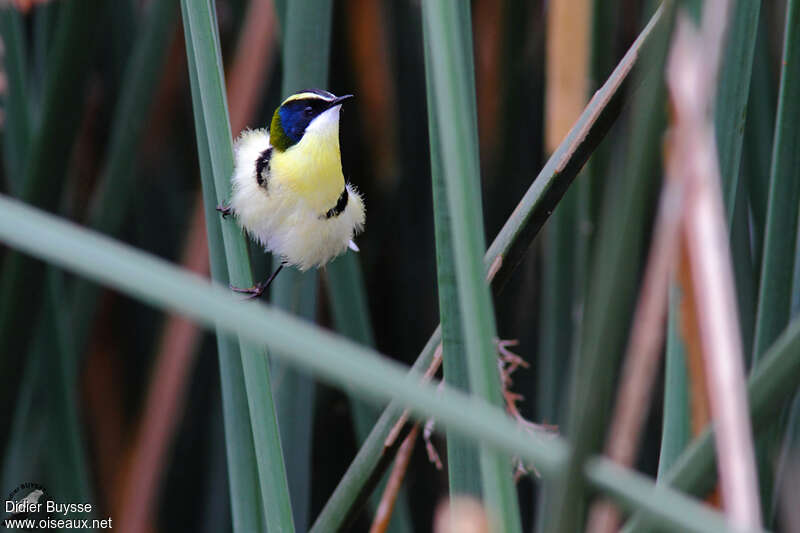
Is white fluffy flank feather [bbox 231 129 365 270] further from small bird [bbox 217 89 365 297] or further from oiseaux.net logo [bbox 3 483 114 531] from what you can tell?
oiseaux.net logo [bbox 3 483 114 531]

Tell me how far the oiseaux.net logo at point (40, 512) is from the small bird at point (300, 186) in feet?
1.70

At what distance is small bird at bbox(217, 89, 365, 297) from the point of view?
3.51 ft

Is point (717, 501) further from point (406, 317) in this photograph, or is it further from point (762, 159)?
point (406, 317)

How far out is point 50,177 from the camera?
121cm

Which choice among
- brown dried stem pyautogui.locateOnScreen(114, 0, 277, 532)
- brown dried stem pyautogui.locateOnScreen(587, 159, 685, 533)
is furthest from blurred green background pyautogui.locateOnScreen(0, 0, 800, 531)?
brown dried stem pyautogui.locateOnScreen(587, 159, 685, 533)

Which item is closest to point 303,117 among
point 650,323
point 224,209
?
point 224,209

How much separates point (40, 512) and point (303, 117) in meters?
0.94

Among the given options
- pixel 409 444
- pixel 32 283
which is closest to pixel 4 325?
pixel 32 283

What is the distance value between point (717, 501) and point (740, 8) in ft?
1.42

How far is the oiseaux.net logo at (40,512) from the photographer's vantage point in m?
1.30

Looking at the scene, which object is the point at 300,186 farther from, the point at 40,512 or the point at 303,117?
the point at 40,512

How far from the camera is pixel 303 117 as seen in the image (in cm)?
109

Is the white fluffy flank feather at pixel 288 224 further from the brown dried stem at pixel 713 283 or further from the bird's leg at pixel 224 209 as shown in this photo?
the brown dried stem at pixel 713 283

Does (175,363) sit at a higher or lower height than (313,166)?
lower
